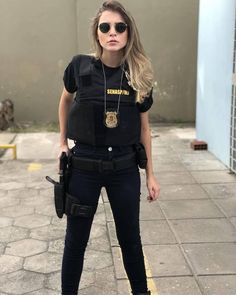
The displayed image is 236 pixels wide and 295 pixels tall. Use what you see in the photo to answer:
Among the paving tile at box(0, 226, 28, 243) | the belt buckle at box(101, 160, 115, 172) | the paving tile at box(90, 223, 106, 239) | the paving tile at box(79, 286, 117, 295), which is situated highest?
the belt buckle at box(101, 160, 115, 172)

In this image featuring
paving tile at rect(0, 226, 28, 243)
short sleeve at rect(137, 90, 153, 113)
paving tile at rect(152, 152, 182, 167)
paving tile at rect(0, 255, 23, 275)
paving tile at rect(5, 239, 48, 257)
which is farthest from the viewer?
paving tile at rect(152, 152, 182, 167)

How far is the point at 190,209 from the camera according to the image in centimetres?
507

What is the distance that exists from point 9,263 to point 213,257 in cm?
165

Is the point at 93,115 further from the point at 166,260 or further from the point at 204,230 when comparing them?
the point at 204,230

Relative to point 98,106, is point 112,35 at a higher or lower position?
higher

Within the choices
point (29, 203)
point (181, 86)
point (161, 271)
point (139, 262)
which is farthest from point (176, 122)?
point (139, 262)

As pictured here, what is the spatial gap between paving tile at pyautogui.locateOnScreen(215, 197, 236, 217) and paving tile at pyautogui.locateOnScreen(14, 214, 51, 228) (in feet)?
5.99

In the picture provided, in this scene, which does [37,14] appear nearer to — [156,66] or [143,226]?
[156,66]

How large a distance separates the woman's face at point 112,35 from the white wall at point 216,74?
169 inches

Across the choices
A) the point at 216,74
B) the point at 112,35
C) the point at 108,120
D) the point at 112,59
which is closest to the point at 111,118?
the point at 108,120

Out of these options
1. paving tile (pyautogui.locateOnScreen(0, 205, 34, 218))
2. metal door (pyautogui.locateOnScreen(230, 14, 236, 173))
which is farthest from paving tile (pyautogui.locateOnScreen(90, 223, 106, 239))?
metal door (pyautogui.locateOnScreen(230, 14, 236, 173))

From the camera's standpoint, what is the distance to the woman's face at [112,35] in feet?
8.61

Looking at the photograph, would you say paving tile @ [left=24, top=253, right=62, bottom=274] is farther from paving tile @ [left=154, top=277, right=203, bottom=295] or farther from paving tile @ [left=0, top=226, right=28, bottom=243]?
paving tile @ [left=154, top=277, right=203, bottom=295]

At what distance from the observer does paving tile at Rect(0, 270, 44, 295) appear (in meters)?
3.47
